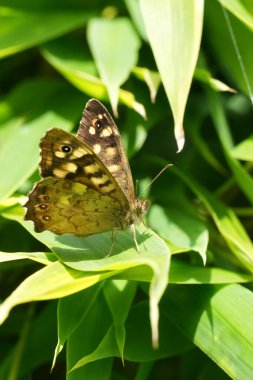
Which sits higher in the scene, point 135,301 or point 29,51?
point 29,51

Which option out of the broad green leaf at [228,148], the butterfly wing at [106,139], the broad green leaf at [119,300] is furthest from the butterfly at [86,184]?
the broad green leaf at [228,148]

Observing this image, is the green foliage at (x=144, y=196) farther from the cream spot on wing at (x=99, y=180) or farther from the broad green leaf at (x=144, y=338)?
the cream spot on wing at (x=99, y=180)

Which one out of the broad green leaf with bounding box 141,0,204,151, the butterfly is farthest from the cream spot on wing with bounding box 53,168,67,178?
the broad green leaf with bounding box 141,0,204,151

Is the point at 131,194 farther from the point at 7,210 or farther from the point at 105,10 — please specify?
the point at 105,10

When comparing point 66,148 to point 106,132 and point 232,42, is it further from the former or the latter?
point 232,42

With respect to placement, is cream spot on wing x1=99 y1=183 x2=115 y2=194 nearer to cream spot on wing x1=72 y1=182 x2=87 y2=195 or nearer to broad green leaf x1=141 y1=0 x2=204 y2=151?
cream spot on wing x1=72 y1=182 x2=87 y2=195

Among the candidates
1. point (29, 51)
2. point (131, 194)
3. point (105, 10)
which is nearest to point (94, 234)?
point (131, 194)
